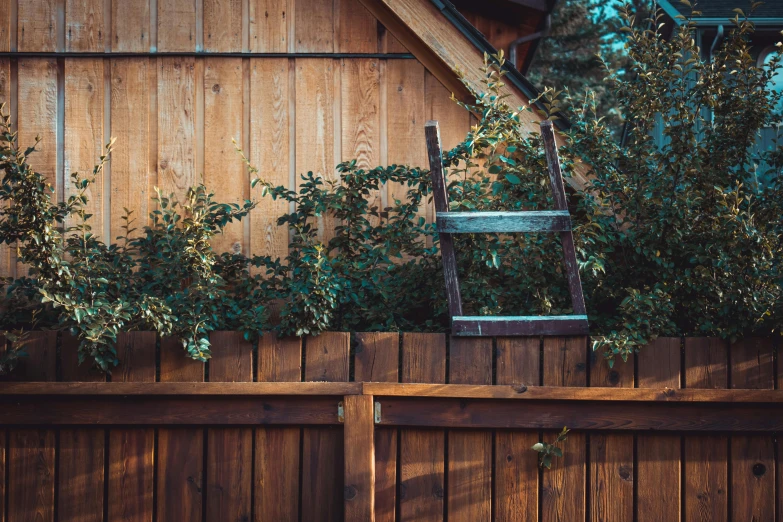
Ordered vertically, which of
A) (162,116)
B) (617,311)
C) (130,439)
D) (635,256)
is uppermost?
(162,116)

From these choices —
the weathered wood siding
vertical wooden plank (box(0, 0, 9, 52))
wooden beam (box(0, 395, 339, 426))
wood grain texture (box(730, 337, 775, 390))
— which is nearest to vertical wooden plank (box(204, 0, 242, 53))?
the weathered wood siding

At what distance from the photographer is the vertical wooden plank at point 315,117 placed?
15.7ft

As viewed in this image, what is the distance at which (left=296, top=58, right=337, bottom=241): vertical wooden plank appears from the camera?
480cm

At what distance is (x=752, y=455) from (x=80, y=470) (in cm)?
325

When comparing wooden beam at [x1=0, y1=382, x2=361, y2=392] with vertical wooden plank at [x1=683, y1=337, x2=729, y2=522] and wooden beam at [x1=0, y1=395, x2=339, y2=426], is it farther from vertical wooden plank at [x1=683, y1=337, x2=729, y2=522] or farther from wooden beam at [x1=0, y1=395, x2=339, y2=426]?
vertical wooden plank at [x1=683, y1=337, x2=729, y2=522]

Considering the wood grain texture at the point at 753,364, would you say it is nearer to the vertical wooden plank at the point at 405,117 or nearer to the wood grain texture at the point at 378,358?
the wood grain texture at the point at 378,358

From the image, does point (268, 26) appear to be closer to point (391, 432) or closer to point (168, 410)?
point (168, 410)

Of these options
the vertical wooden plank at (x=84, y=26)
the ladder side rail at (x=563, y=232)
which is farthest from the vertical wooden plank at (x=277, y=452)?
the vertical wooden plank at (x=84, y=26)

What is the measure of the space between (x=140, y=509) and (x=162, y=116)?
247 centimetres

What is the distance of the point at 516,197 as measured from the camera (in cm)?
403

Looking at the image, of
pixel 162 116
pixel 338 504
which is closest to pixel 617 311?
pixel 338 504

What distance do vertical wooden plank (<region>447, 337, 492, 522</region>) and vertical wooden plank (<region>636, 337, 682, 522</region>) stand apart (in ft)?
2.40

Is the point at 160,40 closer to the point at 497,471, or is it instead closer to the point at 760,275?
the point at 497,471

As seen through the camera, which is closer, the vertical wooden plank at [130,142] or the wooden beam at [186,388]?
the wooden beam at [186,388]
